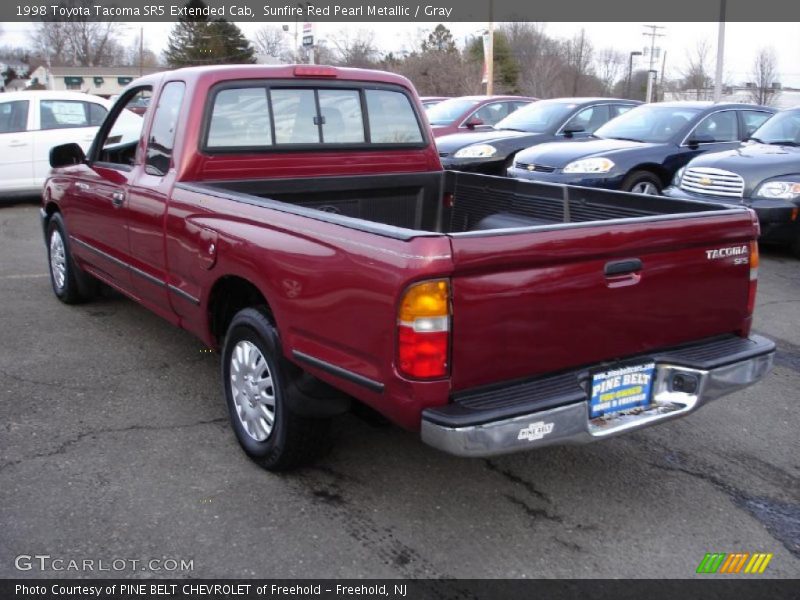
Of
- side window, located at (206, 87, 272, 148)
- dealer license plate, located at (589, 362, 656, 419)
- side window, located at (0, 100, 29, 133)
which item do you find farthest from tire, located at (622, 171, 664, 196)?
side window, located at (0, 100, 29, 133)

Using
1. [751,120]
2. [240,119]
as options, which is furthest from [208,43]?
[240,119]

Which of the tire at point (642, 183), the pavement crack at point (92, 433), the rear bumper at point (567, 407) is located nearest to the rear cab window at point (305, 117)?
the pavement crack at point (92, 433)

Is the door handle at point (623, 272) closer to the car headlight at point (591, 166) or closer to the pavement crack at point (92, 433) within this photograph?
the pavement crack at point (92, 433)

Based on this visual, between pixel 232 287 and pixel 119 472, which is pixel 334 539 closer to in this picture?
pixel 119 472

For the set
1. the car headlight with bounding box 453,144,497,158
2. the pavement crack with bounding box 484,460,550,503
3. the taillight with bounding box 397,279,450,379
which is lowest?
the pavement crack with bounding box 484,460,550,503

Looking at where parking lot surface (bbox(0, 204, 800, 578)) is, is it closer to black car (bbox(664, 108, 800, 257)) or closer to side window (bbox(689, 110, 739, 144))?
black car (bbox(664, 108, 800, 257))

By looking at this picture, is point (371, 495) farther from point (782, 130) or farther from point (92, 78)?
point (92, 78)

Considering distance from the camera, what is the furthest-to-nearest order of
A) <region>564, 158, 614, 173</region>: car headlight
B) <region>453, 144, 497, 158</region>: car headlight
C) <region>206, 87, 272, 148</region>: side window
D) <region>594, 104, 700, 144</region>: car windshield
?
1. <region>453, 144, 497, 158</region>: car headlight
2. <region>594, 104, 700, 144</region>: car windshield
3. <region>564, 158, 614, 173</region>: car headlight
4. <region>206, 87, 272, 148</region>: side window

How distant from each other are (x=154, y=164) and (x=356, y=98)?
135 cm

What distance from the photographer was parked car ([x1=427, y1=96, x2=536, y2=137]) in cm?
1370

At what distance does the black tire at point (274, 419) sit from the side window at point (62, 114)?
32.5 ft

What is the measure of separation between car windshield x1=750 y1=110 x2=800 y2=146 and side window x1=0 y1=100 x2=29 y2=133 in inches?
418

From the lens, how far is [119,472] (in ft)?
12.0

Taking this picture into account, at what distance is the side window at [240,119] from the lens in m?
4.44
